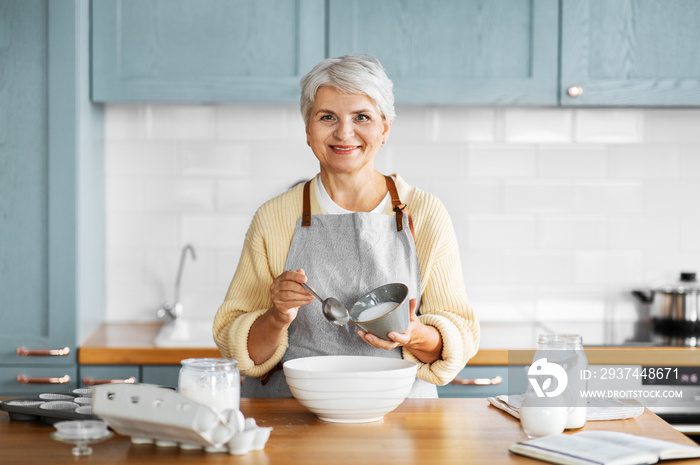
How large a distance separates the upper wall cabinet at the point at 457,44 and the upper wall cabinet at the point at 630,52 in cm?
8

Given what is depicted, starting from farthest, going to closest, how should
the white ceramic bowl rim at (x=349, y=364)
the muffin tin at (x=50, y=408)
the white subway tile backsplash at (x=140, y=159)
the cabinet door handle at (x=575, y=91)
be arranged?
the white subway tile backsplash at (x=140, y=159), the cabinet door handle at (x=575, y=91), the white ceramic bowl rim at (x=349, y=364), the muffin tin at (x=50, y=408)

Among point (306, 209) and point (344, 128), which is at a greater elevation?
point (344, 128)

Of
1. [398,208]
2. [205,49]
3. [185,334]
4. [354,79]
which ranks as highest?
[205,49]

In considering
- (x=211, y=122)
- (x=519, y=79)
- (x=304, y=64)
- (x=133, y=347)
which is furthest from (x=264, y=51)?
(x=133, y=347)

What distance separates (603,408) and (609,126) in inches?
76.9

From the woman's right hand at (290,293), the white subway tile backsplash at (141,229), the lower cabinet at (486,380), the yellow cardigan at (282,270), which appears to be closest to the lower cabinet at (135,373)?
the white subway tile backsplash at (141,229)

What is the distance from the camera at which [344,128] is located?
6.10ft

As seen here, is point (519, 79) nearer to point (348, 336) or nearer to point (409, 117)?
point (409, 117)

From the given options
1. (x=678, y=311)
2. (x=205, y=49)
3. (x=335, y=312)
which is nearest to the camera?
(x=335, y=312)

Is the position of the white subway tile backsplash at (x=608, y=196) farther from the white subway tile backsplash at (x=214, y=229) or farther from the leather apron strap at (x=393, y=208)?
the leather apron strap at (x=393, y=208)

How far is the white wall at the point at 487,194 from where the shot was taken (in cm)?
325

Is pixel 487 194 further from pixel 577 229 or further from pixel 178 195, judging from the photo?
pixel 178 195

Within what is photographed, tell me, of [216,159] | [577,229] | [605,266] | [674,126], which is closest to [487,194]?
[577,229]

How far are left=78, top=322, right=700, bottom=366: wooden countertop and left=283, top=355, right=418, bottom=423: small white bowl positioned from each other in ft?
4.03
